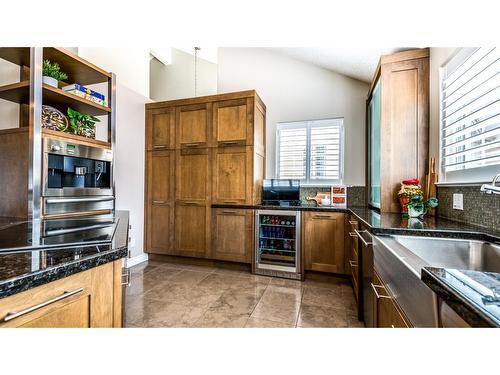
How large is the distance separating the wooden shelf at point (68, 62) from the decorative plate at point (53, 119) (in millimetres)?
380

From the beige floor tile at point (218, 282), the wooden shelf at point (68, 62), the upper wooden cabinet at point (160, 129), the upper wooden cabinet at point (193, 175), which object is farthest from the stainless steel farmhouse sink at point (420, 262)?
the upper wooden cabinet at point (160, 129)

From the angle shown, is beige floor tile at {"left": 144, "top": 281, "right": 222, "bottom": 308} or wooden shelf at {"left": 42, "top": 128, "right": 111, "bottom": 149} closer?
wooden shelf at {"left": 42, "top": 128, "right": 111, "bottom": 149}

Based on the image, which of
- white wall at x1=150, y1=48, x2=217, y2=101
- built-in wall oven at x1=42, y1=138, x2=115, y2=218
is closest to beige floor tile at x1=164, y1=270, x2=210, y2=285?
built-in wall oven at x1=42, y1=138, x2=115, y2=218

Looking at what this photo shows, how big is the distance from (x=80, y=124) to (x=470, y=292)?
8.70 feet

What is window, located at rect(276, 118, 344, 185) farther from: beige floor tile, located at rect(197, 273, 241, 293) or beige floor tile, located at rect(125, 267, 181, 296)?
beige floor tile, located at rect(125, 267, 181, 296)

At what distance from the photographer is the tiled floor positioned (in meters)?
1.91

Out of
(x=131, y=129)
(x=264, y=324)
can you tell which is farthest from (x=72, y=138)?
(x=264, y=324)

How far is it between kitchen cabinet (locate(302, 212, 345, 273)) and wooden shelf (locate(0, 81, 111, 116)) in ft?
7.98

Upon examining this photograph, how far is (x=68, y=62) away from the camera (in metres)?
1.96

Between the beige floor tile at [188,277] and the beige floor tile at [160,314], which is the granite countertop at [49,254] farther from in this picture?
the beige floor tile at [188,277]

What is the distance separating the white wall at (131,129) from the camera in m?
3.04
